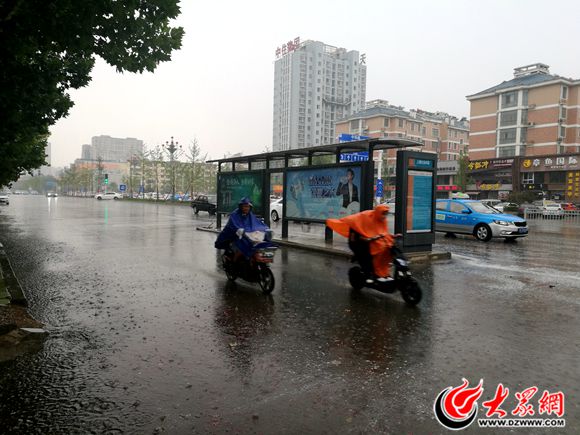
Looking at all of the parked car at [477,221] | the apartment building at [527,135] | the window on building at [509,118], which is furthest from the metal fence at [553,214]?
the window on building at [509,118]

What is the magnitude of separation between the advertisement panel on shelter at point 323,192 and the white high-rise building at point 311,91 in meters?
128

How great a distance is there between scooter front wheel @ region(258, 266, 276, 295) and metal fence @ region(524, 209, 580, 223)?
3530 cm

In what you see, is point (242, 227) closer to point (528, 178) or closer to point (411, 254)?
point (411, 254)

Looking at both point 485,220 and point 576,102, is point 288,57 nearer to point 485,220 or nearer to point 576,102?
point 576,102

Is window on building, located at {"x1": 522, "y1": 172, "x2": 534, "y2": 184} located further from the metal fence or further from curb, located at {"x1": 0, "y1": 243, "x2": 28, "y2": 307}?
curb, located at {"x1": 0, "y1": 243, "x2": 28, "y2": 307}

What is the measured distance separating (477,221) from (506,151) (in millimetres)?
51328

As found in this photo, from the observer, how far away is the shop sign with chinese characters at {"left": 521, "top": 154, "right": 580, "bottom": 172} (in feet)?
155

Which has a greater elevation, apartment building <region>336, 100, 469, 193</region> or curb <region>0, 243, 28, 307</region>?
apartment building <region>336, 100, 469, 193</region>

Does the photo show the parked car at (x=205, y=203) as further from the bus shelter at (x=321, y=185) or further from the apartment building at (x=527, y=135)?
the apartment building at (x=527, y=135)

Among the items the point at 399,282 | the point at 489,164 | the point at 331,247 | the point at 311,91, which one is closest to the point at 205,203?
the point at 331,247

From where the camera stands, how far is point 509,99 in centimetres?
6219

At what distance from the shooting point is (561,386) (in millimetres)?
4004

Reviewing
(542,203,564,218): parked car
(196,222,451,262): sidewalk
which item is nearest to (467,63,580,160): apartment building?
(542,203,564,218): parked car

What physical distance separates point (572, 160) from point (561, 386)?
5245 centimetres
